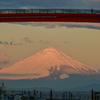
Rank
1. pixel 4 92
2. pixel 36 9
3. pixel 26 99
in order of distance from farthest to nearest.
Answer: pixel 26 99, pixel 4 92, pixel 36 9

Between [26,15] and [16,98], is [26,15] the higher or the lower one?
the higher one

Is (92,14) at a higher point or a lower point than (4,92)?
higher

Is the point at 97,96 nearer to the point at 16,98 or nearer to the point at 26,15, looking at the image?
the point at 16,98

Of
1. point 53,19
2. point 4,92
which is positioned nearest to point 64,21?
point 53,19

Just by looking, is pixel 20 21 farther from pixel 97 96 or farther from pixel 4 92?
pixel 97 96

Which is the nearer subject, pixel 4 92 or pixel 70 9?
pixel 70 9

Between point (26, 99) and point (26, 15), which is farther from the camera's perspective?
point (26, 99)

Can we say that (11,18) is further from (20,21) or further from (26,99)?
(26,99)

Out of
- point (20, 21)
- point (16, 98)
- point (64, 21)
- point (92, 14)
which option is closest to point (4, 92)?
point (16, 98)

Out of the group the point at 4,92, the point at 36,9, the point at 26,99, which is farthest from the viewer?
the point at 26,99
